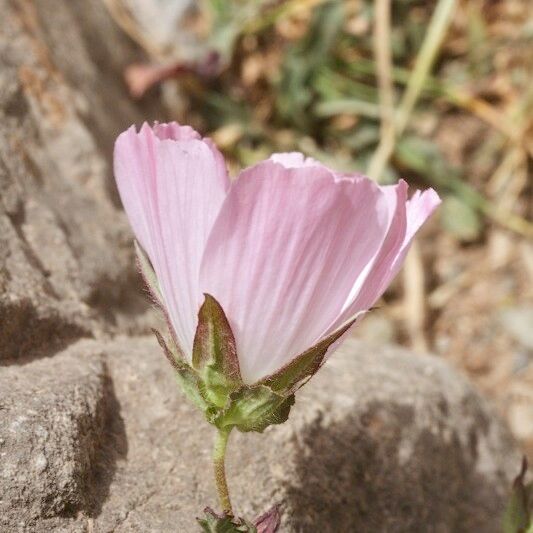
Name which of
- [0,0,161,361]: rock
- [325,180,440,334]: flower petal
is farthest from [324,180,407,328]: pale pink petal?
[0,0,161,361]: rock

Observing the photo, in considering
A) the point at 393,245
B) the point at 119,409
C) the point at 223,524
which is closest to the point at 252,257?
the point at 393,245

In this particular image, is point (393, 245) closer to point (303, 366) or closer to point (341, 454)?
point (303, 366)

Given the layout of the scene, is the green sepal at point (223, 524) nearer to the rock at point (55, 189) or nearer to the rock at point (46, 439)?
the rock at point (46, 439)

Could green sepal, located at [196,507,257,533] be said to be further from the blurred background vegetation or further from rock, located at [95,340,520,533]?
the blurred background vegetation

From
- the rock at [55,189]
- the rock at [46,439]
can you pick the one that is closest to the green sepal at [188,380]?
the rock at [46,439]

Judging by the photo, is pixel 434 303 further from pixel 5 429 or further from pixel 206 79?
pixel 5 429

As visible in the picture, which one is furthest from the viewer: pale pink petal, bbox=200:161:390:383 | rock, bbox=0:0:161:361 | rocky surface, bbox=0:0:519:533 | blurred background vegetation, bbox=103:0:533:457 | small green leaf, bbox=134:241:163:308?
blurred background vegetation, bbox=103:0:533:457
